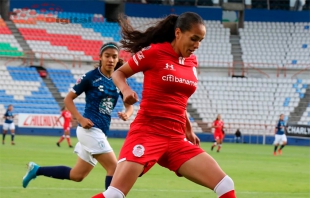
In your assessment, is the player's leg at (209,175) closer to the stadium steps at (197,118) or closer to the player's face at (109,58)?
the player's face at (109,58)

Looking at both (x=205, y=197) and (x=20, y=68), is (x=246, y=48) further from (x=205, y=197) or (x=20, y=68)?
(x=205, y=197)

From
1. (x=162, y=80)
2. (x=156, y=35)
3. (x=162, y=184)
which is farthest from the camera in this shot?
(x=162, y=184)

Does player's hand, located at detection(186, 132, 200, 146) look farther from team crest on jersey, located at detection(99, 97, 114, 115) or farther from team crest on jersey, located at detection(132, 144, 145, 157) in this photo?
team crest on jersey, located at detection(99, 97, 114, 115)

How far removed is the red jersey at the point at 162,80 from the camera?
7.03 meters

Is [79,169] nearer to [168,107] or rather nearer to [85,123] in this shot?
[85,123]

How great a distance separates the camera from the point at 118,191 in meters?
6.70

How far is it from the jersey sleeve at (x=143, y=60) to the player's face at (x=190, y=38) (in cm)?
29

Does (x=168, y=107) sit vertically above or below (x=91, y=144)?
above

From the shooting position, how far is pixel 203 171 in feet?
23.3

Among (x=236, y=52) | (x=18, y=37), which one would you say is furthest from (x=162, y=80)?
(x=236, y=52)

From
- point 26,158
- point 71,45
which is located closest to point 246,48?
point 71,45

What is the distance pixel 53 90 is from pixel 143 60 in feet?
126

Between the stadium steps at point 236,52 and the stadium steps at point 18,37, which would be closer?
the stadium steps at point 18,37

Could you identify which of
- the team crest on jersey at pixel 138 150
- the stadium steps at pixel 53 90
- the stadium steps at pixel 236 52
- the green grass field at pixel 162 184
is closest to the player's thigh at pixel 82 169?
the green grass field at pixel 162 184
